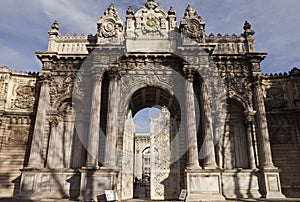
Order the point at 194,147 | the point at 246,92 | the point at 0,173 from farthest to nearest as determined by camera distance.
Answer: the point at 246,92
the point at 0,173
the point at 194,147

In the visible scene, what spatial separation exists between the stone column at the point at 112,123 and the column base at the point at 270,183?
8.81 metres

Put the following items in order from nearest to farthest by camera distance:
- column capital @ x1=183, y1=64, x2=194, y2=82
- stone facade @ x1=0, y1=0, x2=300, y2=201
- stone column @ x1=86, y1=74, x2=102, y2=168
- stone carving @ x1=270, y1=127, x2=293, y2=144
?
stone column @ x1=86, y1=74, x2=102, y2=168
stone facade @ x1=0, y1=0, x2=300, y2=201
column capital @ x1=183, y1=64, x2=194, y2=82
stone carving @ x1=270, y1=127, x2=293, y2=144

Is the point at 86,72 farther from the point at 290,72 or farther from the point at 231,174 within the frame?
the point at 290,72

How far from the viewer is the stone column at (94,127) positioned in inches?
557

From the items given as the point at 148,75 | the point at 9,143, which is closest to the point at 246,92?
the point at 148,75

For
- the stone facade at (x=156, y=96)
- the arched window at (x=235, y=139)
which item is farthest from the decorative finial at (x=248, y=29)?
the arched window at (x=235, y=139)

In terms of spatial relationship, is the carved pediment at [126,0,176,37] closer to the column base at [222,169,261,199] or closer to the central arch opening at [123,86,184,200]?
the central arch opening at [123,86,184,200]

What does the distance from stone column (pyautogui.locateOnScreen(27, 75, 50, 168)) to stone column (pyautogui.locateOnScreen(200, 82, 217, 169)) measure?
10.0 m

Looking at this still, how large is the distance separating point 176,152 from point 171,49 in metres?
7.07

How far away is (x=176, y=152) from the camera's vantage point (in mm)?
16438

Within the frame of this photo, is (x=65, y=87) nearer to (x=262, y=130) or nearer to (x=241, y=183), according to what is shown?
(x=241, y=183)

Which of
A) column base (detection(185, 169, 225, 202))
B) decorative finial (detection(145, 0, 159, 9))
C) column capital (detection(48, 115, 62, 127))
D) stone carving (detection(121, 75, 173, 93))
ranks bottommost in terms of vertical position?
column base (detection(185, 169, 225, 202))

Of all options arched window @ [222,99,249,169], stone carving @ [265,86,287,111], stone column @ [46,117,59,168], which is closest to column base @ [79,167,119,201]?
stone column @ [46,117,59,168]

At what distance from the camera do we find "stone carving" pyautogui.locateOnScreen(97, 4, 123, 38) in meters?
17.0
